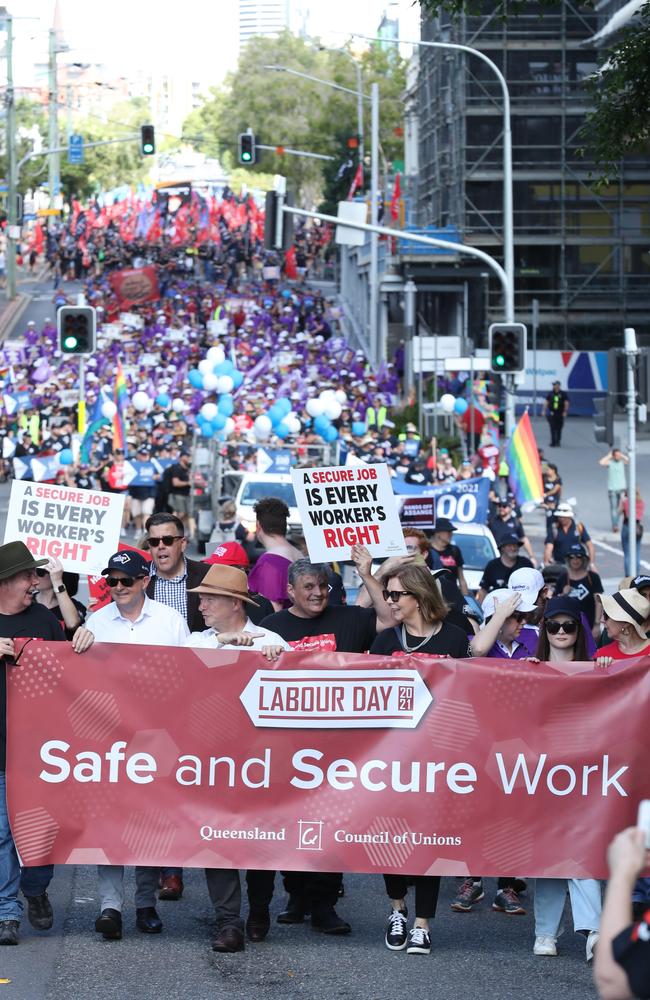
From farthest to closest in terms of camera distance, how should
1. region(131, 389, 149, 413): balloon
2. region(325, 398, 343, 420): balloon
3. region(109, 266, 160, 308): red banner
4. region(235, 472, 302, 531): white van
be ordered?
1. region(109, 266, 160, 308): red banner
2. region(131, 389, 149, 413): balloon
3. region(325, 398, 343, 420): balloon
4. region(235, 472, 302, 531): white van

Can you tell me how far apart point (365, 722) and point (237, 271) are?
6860 cm

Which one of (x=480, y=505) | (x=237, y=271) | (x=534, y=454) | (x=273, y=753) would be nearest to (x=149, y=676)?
(x=273, y=753)

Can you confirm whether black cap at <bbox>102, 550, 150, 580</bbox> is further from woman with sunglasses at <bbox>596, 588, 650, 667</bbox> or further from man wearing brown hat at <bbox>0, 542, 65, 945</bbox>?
woman with sunglasses at <bbox>596, 588, 650, 667</bbox>

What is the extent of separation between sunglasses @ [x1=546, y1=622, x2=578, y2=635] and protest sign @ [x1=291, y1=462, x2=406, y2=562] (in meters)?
2.09

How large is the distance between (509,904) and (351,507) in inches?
105

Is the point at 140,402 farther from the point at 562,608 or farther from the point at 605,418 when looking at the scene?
the point at 562,608

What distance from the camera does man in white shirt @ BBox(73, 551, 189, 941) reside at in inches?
314

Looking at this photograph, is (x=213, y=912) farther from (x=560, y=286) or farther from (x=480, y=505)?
(x=560, y=286)

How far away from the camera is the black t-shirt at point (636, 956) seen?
3.82 meters

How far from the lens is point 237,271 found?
7562 cm

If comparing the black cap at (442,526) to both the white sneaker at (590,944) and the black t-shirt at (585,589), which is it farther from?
the white sneaker at (590,944)

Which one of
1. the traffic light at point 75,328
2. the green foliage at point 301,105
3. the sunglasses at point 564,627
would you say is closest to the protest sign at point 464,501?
the traffic light at point 75,328

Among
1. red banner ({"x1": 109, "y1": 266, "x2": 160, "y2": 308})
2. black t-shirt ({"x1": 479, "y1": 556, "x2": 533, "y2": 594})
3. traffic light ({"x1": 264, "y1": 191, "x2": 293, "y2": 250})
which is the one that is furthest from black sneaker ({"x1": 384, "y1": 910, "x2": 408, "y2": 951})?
red banner ({"x1": 109, "y1": 266, "x2": 160, "y2": 308})

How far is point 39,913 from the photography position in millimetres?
8109
